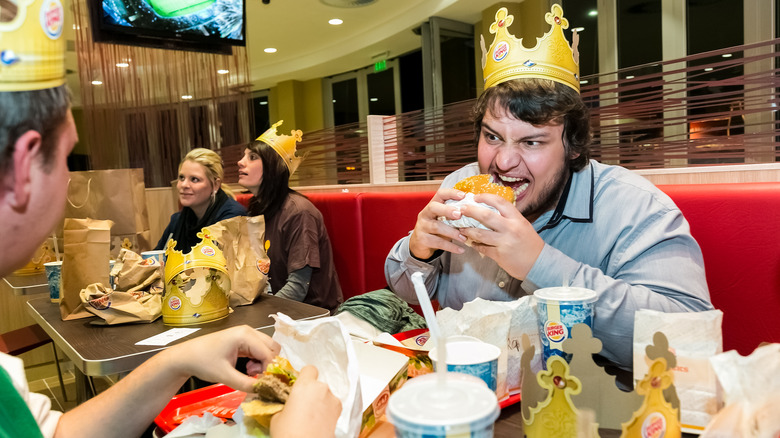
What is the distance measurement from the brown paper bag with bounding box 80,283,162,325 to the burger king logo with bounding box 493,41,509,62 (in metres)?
1.40

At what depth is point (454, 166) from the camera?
9.64 ft

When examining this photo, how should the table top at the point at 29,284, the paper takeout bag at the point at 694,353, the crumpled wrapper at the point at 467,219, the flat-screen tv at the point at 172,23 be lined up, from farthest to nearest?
the flat-screen tv at the point at 172,23, the table top at the point at 29,284, the crumpled wrapper at the point at 467,219, the paper takeout bag at the point at 694,353

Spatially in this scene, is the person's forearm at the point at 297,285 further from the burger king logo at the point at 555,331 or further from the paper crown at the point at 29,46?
the paper crown at the point at 29,46

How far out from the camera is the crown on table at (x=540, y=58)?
1.50 m

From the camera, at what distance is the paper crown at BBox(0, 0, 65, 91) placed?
615 mm

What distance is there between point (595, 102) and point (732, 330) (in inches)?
52.6

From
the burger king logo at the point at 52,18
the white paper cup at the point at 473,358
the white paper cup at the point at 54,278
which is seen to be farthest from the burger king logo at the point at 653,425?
the white paper cup at the point at 54,278

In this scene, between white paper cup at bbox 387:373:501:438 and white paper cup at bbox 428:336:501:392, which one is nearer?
white paper cup at bbox 387:373:501:438

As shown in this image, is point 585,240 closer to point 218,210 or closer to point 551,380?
point 551,380

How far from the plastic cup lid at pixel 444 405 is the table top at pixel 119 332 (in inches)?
45.3

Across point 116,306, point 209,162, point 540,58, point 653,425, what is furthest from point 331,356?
point 209,162

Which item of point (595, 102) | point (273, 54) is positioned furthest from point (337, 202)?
point (273, 54)

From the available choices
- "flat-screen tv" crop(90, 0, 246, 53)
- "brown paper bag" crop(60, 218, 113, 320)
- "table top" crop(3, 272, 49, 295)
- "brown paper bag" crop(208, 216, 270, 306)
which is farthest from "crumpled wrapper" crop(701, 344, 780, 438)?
"flat-screen tv" crop(90, 0, 246, 53)

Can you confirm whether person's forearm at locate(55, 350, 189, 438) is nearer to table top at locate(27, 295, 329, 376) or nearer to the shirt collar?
table top at locate(27, 295, 329, 376)
